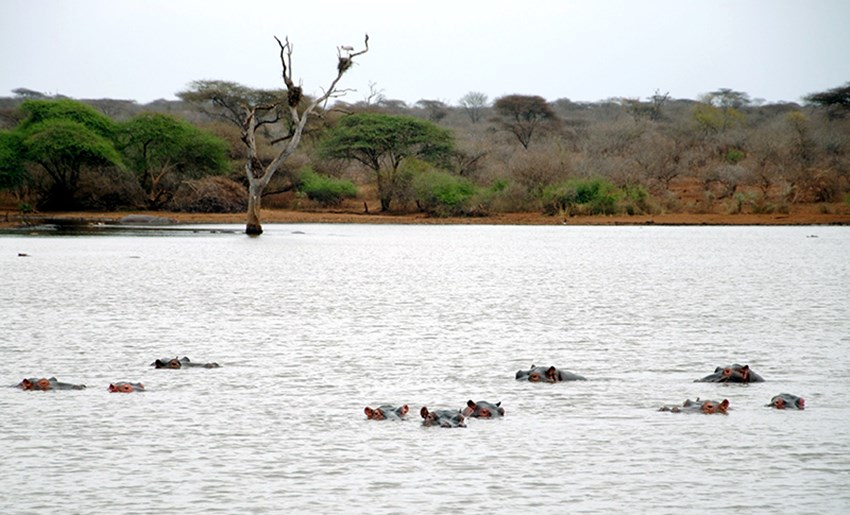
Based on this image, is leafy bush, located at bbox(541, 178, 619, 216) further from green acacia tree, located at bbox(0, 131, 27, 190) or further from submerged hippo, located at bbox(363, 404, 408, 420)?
submerged hippo, located at bbox(363, 404, 408, 420)

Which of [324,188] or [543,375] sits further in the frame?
[324,188]

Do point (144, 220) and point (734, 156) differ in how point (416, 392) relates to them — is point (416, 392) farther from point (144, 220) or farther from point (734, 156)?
point (734, 156)

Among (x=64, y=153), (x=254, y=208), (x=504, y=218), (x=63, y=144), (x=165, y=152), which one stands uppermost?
(x=63, y=144)

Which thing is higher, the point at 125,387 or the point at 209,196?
the point at 209,196

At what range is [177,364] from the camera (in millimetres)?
15102

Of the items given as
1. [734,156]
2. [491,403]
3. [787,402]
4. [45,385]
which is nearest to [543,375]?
[491,403]

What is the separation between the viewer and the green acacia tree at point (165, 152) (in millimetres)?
63250

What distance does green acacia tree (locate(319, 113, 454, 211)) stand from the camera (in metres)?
66.2

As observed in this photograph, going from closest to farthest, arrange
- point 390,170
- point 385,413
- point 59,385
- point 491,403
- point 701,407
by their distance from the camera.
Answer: point 385,413, point 701,407, point 491,403, point 59,385, point 390,170

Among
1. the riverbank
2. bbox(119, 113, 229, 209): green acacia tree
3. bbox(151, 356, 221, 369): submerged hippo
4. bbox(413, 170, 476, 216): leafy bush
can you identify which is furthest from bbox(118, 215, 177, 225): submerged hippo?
bbox(151, 356, 221, 369): submerged hippo

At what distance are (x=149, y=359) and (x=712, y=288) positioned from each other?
1623 cm

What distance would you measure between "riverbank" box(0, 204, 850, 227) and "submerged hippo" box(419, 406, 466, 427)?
50.0 m

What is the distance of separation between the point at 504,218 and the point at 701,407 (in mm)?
51820

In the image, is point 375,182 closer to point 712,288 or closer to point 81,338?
point 712,288
